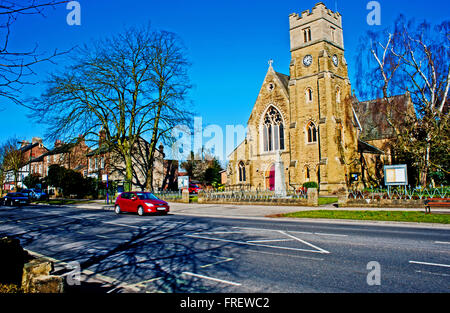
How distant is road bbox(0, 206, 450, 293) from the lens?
18.6 feet

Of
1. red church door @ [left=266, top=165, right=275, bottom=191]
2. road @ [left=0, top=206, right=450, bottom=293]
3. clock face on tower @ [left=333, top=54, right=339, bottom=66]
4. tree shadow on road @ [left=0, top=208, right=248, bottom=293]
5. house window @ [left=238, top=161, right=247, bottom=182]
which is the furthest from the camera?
house window @ [left=238, top=161, right=247, bottom=182]

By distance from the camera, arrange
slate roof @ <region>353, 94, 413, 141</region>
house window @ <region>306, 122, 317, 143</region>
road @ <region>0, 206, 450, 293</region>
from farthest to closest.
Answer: slate roof @ <region>353, 94, 413, 141</region>
house window @ <region>306, 122, 317, 143</region>
road @ <region>0, 206, 450, 293</region>

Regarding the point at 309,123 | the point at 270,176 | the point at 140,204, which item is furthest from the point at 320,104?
the point at 140,204

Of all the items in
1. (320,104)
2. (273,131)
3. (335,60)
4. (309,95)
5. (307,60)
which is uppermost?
(335,60)

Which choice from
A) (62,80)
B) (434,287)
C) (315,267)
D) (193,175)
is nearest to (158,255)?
(315,267)

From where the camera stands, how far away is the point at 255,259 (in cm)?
758

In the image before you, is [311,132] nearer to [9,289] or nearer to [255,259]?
[255,259]

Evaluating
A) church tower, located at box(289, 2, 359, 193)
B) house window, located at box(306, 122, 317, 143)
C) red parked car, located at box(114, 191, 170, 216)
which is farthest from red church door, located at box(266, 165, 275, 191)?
red parked car, located at box(114, 191, 170, 216)

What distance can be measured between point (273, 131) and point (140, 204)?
23960mm

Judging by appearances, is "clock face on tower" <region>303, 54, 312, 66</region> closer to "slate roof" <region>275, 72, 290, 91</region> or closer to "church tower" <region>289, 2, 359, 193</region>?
"church tower" <region>289, 2, 359, 193</region>

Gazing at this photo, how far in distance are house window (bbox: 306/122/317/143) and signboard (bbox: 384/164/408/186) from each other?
14430 millimetres

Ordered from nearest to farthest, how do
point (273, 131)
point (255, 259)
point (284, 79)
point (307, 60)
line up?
point (255, 259) → point (307, 60) → point (273, 131) → point (284, 79)
